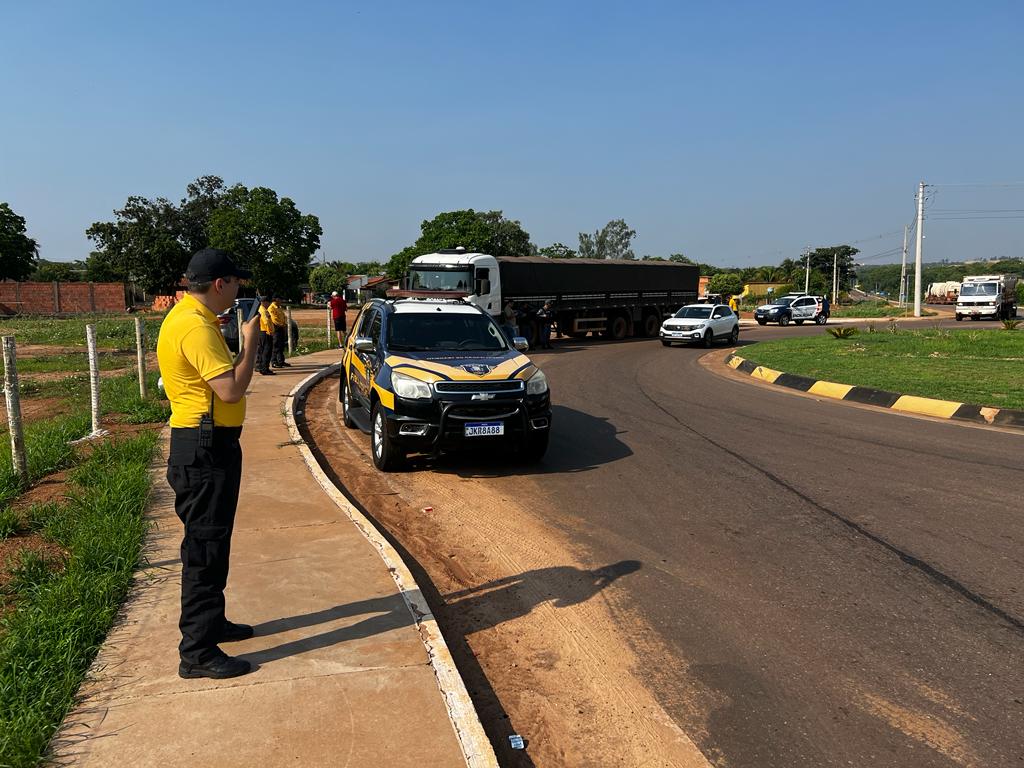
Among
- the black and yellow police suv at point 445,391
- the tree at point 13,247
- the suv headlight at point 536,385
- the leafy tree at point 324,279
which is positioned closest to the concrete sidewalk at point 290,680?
the black and yellow police suv at point 445,391

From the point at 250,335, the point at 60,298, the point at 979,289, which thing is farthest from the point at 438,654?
the point at 60,298

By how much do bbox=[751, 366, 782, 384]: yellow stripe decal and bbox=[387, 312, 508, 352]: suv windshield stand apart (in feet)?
29.1

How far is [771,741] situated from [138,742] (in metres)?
2.62

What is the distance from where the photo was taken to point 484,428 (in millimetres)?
7465

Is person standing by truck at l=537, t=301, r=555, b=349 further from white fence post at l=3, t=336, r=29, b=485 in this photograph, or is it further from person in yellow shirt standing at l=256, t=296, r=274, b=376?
white fence post at l=3, t=336, r=29, b=485

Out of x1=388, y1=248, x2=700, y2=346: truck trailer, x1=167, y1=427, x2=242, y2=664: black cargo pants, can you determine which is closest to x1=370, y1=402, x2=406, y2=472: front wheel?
x1=167, y1=427, x2=242, y2=664: black cargo pants

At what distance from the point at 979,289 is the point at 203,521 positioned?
159ft

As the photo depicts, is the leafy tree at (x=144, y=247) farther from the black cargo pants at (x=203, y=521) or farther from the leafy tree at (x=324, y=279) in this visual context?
the black cargo pants at (x=203, y=521)

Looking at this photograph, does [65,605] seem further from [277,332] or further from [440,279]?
[440,279]

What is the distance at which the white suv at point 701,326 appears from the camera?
25.3 metres

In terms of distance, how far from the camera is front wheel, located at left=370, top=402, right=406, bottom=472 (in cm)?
771

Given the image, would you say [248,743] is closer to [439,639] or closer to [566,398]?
[439,639]

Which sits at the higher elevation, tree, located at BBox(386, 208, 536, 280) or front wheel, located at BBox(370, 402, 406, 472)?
tree, located at BBox(386, 208, 536, 280)

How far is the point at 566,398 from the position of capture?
13.1m
